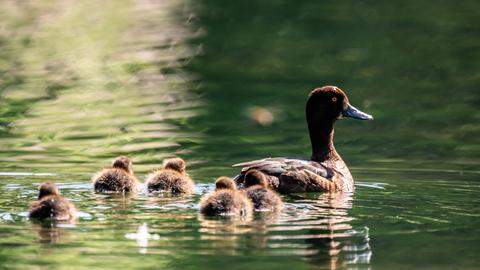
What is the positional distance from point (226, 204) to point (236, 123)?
954 centimetres

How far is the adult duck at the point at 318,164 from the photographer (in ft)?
48.2

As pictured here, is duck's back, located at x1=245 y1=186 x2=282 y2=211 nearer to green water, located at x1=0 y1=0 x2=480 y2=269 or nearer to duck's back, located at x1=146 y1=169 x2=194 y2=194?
green water, located at x1=0 y1=0 x2=480 y2=269

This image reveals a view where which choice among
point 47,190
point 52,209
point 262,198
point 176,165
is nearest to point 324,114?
point 176,165

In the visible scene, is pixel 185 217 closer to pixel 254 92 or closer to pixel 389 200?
pixel 389 200

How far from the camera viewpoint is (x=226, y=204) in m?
12.3

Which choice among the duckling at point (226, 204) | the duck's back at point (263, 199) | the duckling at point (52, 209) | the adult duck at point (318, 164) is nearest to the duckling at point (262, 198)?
the duck's back at point (263, 199)

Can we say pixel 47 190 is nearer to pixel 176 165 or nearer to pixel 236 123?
pixel 176 165

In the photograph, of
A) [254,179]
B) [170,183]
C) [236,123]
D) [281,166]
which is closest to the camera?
[254,179]

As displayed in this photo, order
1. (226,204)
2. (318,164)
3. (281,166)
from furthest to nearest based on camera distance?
(318,164)
(281,166)
(226,204)

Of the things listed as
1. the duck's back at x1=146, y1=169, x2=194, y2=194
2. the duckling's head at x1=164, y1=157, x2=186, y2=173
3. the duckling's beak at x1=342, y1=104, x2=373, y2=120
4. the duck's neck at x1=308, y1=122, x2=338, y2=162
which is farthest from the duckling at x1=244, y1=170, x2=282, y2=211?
the duckling's beak at x1=342, y1=104, x2=373, y2=120

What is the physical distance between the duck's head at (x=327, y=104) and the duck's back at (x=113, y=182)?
121 inches

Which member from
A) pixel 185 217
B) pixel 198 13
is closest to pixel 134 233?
pixel 185 217

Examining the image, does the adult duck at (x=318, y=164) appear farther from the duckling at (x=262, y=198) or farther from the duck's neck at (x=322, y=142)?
Answer: the duckling at (x=262, y=198)

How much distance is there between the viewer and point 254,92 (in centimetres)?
2478
